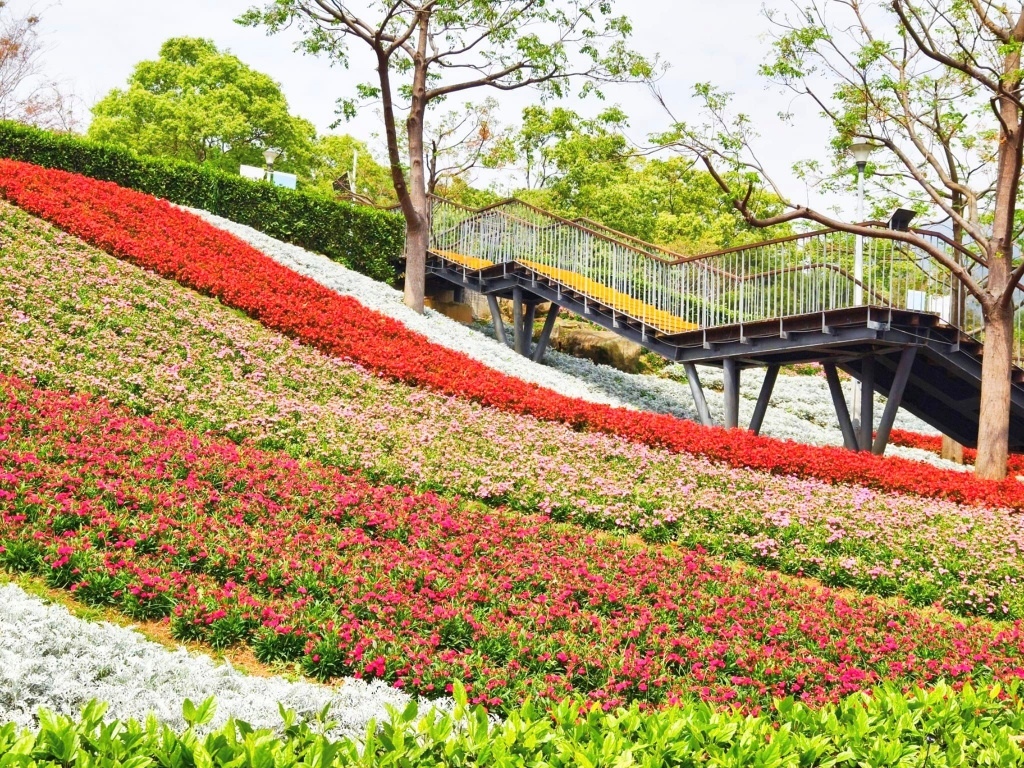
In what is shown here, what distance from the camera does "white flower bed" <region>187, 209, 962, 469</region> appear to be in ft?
56.5

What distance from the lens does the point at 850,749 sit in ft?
12.1

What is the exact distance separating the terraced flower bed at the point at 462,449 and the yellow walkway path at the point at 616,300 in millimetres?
4611

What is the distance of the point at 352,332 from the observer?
46.4 ft

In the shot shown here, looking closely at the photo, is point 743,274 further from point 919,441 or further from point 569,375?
point 919,441

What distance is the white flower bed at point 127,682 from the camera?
4.21m

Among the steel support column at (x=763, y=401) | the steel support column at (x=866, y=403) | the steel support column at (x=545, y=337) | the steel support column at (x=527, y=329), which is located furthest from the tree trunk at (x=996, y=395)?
the steel support column at (x=527, y=329)

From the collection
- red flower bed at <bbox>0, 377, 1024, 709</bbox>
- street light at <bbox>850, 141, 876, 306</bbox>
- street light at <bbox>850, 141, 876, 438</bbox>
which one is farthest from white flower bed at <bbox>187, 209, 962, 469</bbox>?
red flower bed at <bbox>0, 377, 1024, 709</bbox>

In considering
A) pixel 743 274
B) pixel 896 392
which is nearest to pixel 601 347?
pixel 743 274

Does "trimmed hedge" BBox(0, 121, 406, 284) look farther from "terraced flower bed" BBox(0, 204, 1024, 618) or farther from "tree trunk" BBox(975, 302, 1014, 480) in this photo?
"tree trunk" BBox(975, 302, 1014, 480)

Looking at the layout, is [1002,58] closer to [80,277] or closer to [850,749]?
[850,749]

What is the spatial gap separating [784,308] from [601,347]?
811cm

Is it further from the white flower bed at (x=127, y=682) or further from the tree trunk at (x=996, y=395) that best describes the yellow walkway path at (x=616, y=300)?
the white flower bed at (x=127, y=682)

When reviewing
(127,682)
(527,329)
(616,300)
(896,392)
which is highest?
(616,300)

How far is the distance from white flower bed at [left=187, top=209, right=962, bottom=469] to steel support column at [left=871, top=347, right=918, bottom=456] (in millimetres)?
4015
